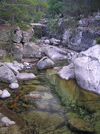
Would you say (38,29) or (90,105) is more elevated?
(38,29)

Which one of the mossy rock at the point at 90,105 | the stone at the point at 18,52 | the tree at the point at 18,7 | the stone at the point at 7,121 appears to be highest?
the tree at the point at 18,7

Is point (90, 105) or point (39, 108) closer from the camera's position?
point (39, 108)

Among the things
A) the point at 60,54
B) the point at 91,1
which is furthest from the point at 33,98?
the point at 91,1

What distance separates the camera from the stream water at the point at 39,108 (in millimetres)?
3824

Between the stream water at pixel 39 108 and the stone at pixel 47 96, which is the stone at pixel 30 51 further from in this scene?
the stone at pixel 47 96

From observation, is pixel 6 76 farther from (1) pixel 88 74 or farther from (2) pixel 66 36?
(2) pixel 66 36

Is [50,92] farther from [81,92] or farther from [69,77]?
[69,77]

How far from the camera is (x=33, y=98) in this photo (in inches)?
218

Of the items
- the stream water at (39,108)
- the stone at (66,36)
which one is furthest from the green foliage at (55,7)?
the stream water at (39,108)

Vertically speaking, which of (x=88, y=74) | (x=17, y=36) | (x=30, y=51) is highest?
(x=17, y=36)

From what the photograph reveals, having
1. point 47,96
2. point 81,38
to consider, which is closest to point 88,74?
point 47,96

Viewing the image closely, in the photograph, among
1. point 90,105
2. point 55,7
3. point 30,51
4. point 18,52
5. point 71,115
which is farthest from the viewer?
point 55,7

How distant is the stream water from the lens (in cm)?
382

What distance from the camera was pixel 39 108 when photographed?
15.9ft
